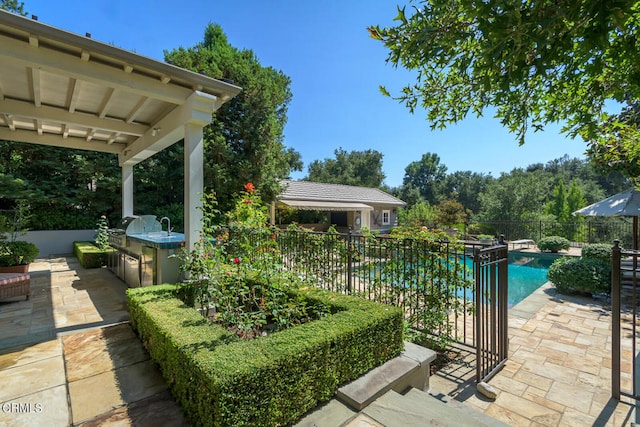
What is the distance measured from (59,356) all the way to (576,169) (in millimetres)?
65722

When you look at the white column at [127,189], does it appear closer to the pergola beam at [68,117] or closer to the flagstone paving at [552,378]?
the pergola beam at [68,117]

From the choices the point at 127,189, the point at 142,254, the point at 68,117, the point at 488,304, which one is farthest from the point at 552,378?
the point at 127,189

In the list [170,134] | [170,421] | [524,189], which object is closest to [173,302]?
[170,421]

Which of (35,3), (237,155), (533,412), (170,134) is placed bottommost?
(533,412)

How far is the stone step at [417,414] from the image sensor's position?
2.30 metres

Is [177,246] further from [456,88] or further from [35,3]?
[35,3]

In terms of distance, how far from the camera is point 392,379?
2.79 m

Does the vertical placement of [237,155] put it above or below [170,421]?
above

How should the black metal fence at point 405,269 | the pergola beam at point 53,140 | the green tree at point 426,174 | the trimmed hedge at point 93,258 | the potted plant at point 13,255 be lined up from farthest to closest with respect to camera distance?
1. the green tree at point 426,174
2. the trimmed hedge at point 93,258
3. the pergola beam at point 53,140
4. the potted plant at point 13,255
5. the black metal fence at point 405,269

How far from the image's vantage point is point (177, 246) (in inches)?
198

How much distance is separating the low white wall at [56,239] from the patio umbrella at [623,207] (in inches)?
759

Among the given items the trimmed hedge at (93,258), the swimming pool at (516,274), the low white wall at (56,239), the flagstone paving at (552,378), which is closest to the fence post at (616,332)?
the flagstone paving at (552,378)

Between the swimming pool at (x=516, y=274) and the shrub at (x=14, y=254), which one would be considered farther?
the shrub at (x=14, y=254)

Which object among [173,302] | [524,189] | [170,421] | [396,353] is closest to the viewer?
[170,421]
